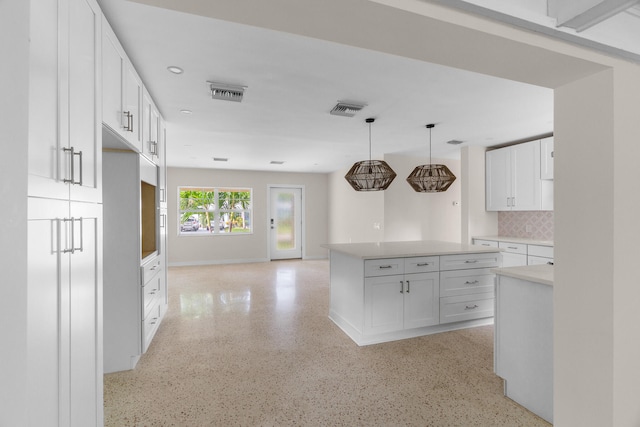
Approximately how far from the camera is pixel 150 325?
2.89 m

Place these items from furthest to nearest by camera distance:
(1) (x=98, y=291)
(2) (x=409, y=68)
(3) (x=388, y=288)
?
(3) (x=388, y=288)
(2) (x=409, y=68)
(1) (x=98, y=291)

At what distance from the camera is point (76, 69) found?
1335mm

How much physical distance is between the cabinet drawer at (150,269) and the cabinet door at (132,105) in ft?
3.42

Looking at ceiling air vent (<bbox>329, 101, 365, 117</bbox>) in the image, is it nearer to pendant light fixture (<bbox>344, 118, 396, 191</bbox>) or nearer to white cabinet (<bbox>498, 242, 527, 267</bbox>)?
pendant light fixture (<bbox>344, 118, 396, 191</bbox>)

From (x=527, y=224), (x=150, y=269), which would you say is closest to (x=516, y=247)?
(x=527, y=224)

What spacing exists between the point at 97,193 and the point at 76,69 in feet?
1.99

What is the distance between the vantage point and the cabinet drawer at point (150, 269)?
261cm

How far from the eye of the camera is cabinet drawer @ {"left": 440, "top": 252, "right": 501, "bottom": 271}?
3188mm

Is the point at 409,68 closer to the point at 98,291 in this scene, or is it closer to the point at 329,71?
the point at 329,71

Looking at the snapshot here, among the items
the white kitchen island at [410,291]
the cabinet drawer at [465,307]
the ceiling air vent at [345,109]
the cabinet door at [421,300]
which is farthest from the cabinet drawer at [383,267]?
the ceiling air vent at [345,109]

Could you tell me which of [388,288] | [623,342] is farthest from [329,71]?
[623,342]

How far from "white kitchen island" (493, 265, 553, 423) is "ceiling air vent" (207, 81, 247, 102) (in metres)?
2.65

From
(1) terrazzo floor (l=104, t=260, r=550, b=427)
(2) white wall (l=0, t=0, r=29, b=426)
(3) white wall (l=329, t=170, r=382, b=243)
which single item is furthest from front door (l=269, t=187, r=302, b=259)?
(2) white wall (l=0, t=0, r=29, b=426)

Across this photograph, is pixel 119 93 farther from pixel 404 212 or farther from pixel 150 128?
pixel 404 212
